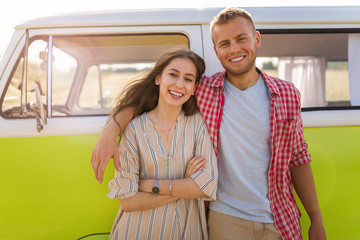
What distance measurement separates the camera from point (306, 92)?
3.49 metres

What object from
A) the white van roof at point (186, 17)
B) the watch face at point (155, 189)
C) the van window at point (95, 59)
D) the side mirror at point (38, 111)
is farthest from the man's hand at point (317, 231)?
the side mirror at point (38, 111)

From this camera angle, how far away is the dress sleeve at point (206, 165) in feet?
5.77

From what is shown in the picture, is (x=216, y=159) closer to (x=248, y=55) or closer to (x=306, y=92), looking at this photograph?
(x=248, y=55)

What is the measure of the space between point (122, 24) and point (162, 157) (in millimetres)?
1013

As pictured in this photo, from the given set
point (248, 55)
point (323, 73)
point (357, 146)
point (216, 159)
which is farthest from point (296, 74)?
point (216, 159)

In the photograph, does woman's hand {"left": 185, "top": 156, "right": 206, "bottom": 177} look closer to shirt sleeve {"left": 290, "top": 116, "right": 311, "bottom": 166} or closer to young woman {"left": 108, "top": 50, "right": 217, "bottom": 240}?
young woman {"left": 108, "top": 50, "right": 217, "bottom": 240}

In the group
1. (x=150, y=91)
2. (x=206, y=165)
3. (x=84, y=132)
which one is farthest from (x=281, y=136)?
(x=84, y=132)

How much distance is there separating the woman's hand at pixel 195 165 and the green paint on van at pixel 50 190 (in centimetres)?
58

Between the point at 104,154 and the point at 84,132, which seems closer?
the point at 104,154

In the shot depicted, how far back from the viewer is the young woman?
69.7 inches

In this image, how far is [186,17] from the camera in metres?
2.20

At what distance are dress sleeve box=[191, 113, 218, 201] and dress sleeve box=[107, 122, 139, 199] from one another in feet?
1.12

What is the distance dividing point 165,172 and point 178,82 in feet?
1.79

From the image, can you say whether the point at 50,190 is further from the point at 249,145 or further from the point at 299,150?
the point at 299,150
